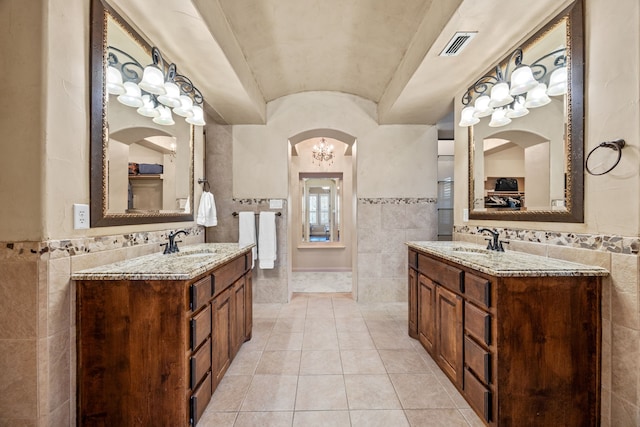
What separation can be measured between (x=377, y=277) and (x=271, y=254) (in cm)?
137

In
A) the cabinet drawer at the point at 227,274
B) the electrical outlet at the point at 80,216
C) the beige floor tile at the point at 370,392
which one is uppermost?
the electrical outlet at the point at 80,216

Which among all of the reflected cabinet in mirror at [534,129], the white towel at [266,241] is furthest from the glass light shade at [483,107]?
the white towel at [266,241]

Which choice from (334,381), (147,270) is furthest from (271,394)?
(147,270)

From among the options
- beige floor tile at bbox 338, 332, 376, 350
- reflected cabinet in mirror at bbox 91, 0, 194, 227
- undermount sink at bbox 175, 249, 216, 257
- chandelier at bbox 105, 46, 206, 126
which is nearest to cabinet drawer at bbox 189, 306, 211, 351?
undermount sink at bbox 175, 249, 216, 257

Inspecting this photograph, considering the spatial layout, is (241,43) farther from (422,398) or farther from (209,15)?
(422,398)

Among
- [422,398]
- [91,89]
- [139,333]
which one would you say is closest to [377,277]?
[422,398]

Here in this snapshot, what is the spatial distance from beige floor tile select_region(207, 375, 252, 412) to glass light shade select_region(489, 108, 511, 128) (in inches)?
103

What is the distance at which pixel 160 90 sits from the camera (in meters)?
1.82

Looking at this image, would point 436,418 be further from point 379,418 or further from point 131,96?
point 131,96

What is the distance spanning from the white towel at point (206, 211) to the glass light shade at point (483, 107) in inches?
102

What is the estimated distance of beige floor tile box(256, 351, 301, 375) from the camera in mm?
1936

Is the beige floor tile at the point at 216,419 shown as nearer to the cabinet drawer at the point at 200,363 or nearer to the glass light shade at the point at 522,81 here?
the cabinet drawer at the point at 200,363

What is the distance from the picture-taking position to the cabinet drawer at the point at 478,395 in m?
1.35

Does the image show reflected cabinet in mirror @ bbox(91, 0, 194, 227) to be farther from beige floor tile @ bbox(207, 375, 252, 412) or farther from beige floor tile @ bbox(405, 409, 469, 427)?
beige floor tile @ bbox(405, 409, 469, 427)
